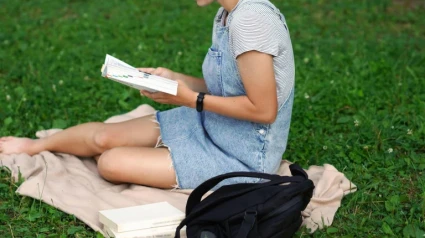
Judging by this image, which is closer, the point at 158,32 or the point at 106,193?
the point at 106,193

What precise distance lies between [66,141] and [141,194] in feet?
2.24

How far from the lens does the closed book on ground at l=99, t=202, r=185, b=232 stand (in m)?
3.29

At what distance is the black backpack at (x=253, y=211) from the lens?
3146 mm

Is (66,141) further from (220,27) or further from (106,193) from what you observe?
(220,27)

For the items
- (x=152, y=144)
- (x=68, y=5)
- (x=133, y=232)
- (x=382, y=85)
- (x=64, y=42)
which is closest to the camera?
(x=133, y=232)

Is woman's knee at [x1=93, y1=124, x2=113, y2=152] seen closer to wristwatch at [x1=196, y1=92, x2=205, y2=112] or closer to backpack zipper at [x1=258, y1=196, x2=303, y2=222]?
wristwatch at [x1=196, y1=92, x2=205, y2=112]

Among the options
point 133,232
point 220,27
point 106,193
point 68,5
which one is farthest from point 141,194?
point 68,5

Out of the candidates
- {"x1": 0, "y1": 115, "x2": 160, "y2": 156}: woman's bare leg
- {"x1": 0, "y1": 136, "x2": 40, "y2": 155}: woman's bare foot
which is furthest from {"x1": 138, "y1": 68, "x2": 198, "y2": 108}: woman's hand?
{"x1": 0, "y1": 136, "x2": 40, "y2": 155}: woman's bare foot

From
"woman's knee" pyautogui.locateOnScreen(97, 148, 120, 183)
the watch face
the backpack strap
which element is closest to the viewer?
the watch face

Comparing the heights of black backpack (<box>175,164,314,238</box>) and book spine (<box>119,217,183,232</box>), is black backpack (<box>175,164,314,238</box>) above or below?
above

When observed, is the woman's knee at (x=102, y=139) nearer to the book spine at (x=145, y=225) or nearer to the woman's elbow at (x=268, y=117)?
the book spine at (x=145, y=225)

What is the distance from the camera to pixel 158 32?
260 inches

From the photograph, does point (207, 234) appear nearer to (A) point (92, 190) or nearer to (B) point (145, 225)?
(B) point (145, 225)

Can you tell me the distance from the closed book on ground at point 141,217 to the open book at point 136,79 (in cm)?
56
